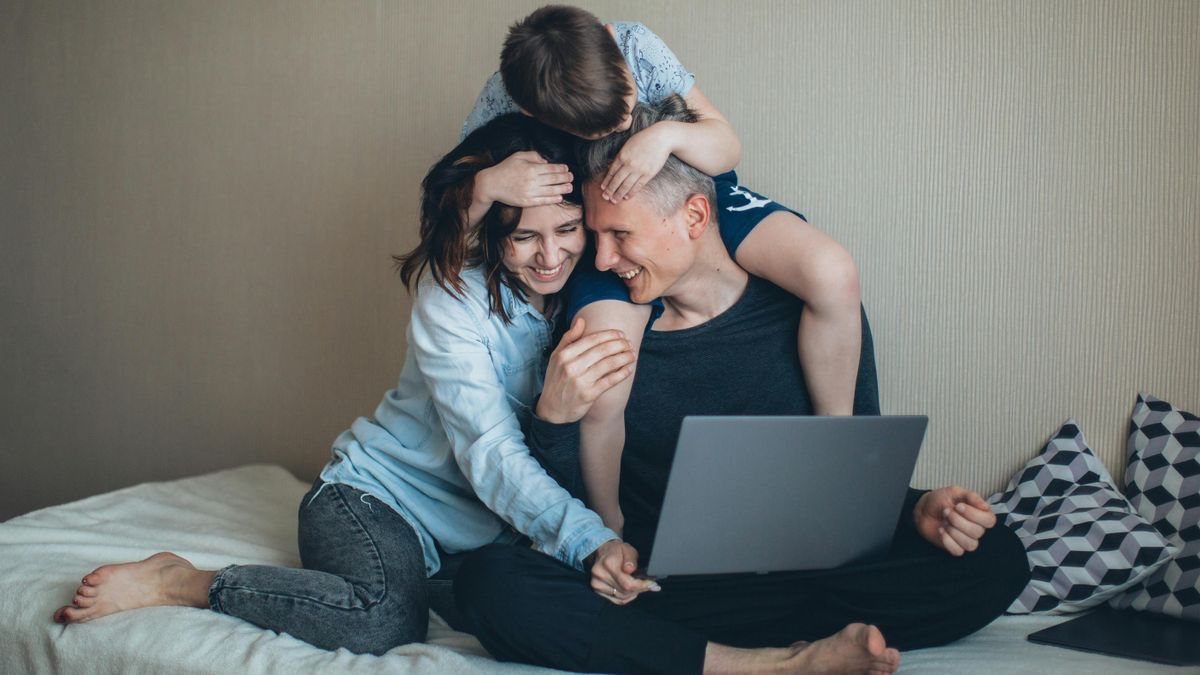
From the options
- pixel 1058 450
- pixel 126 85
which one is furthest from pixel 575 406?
pixel 126 85

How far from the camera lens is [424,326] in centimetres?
161

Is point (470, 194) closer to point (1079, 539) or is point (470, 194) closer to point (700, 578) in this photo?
point (700, 578)

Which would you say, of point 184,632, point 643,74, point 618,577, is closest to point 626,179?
point 643,74

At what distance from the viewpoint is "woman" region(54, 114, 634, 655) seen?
4.75 feet

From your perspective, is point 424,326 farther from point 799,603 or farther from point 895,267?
point 895,267

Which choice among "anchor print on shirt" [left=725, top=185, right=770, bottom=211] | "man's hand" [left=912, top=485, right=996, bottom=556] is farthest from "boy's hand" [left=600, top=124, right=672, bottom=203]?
"man's hand" [left=912, top=485, right=996, bottom=556]

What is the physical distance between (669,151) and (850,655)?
2.67 feet

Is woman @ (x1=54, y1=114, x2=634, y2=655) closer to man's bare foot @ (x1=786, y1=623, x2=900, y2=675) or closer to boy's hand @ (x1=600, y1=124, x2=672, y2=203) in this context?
boy's hand @ (x1=600, y1=124, x2=672, y2=203)

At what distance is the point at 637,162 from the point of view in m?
1.47

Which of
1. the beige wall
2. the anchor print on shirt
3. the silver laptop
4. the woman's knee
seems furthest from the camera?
the beige wall

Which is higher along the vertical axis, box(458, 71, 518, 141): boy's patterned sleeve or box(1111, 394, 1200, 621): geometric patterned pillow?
box(458, 71, 518, 141): boy's patterned sleeve

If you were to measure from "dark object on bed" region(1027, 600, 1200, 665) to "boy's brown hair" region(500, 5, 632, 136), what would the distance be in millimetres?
1101

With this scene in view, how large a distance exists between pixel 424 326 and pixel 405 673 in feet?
1.91

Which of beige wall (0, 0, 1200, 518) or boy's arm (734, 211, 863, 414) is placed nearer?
boy's arm (734, 211, 863, 414)
